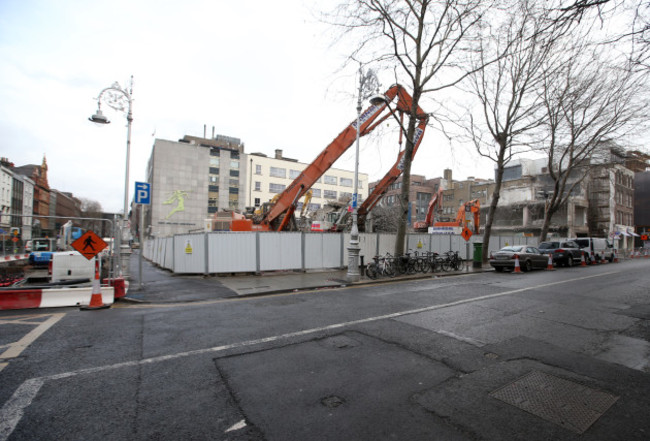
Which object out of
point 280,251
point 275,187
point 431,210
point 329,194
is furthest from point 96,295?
point 329,194

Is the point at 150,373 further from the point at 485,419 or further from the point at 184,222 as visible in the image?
the point at 184,222

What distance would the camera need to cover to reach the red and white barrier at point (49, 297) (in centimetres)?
795

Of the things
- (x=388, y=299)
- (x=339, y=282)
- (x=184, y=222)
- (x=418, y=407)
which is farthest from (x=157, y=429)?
(x=184, y=222)

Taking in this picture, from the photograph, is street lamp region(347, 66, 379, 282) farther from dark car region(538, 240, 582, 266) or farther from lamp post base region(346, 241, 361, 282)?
dark car region(538, 240, 582, 266)

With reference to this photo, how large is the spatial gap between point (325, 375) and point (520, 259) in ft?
57.4

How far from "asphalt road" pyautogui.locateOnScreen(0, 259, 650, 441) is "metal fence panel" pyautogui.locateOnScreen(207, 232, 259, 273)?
21.1 ft

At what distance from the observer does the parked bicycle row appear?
1408cm

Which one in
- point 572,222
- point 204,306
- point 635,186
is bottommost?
point 204,306

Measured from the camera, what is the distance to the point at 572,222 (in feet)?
151

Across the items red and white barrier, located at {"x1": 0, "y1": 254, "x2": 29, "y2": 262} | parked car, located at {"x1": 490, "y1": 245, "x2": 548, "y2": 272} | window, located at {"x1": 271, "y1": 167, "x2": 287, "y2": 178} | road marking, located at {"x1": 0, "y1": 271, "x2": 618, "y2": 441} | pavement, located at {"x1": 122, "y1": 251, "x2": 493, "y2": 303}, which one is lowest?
pavement, located at {"x1": 122, "y1": 251, "x2": 493, "y2": 303}

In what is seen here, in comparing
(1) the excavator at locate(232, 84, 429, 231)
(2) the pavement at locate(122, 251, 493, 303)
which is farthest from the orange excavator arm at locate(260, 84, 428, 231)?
(2) the pavement at locate(122, 251, 493, 303)

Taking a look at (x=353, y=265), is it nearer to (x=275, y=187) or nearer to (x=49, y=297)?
(x=49, y=297)

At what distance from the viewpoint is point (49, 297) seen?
8297 mm

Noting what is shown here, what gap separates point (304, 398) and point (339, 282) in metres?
9.02
